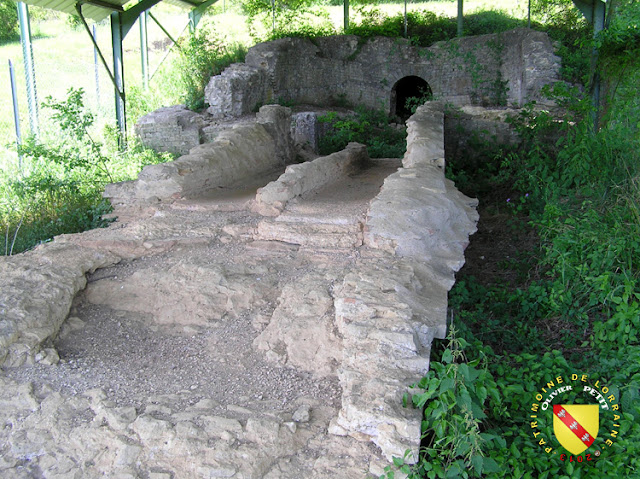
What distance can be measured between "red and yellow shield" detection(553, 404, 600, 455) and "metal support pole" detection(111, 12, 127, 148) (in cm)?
961

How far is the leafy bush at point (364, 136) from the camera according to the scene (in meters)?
10.9

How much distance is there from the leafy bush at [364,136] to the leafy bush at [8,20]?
12.7 meters

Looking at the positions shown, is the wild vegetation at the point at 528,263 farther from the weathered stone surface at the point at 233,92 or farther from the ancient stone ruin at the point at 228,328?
the weathered stone surface at the point at 233,92

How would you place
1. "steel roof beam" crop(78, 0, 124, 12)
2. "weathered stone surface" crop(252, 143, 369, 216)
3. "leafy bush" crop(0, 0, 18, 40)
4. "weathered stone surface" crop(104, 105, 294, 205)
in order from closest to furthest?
"weathered stone surface" crop(252, 143, 369, 216), "weathered stone surface" crop(104, 105, 294, 205), "steel roof beam" crop(78, 0, 124, 12), "leafy bush" crop(0, 0, 18, 40)

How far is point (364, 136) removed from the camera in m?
12.2

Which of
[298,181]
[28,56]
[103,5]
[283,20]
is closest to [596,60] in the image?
→ [298,181]

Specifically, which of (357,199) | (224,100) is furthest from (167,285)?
(224,100)

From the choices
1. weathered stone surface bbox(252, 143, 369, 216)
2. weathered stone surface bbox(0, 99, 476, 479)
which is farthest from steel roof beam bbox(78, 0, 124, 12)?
weathered stone surface bbox(0, 99, 476, 479)

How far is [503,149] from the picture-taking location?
29.7 ft

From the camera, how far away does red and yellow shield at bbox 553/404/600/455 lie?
329cm

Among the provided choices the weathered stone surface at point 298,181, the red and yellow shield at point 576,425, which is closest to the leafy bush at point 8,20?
the weathered stone surface at point 298,181

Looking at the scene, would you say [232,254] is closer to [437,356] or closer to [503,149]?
[437,356]

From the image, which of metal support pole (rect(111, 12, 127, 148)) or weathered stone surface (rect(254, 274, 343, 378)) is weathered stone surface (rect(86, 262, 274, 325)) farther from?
metal support pole (rect(111, 12, 127, 148))

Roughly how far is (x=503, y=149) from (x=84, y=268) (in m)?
6.96
